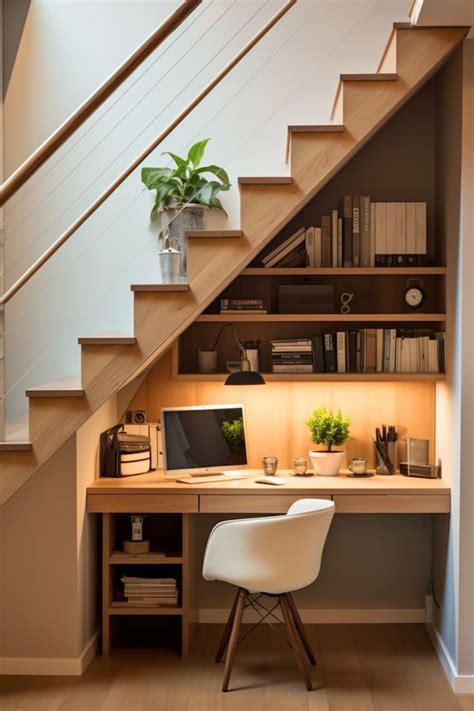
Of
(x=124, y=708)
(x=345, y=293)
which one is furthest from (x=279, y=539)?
(x=345, y=293)

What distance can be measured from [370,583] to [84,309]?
2219 millimetres

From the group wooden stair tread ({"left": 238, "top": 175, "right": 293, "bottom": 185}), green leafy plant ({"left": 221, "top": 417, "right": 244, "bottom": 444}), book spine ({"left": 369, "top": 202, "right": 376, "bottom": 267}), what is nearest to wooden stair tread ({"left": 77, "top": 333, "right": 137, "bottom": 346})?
wooden stair tread ({"left": 238, "top": 175, "right": 293, "bottom": 185})

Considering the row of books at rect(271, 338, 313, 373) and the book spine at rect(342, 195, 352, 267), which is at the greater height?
the book spine at rect(342, 195, 352, 267)

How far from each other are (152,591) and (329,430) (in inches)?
49.0

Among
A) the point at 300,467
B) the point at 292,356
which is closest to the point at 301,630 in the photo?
the point at 300,467

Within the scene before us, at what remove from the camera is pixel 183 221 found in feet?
15.5

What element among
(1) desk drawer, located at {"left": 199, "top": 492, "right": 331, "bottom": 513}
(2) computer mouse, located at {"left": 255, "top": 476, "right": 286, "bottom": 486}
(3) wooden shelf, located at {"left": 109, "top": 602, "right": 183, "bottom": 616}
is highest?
(2) computer mouse, located at {"left": 255, "top": 476, "right": 286, "bottom": 486}

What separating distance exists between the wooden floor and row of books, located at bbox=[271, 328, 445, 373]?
4.67 ft

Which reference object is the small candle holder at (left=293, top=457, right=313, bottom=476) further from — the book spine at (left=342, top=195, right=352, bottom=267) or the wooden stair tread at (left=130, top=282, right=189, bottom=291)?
the wooden stair tread at (left=130, top=282, right=189, bottom=291)

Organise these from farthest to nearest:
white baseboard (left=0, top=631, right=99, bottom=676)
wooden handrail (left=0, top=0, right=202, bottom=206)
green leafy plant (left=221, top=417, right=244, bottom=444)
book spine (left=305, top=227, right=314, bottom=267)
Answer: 1. green leafy plant (left=221, top=417, right=244, bottom=444)
2. book spine (left=305, top=227, right=314, bottom=267)
3. white baseboard (left=0, top=631, right=99, bottom=676)
4. wooden handrail (left=0, top=0, right=202, bottom=206)

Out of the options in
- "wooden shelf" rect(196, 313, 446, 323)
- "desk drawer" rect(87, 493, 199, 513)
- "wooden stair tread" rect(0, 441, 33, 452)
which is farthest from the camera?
"wooden shelf" rect(196, 313, 446, 323)

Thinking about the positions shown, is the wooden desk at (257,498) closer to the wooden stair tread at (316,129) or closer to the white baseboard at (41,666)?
the white baseboard at (41,666)

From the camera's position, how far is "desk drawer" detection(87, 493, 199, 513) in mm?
4430

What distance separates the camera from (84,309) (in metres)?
5.05
